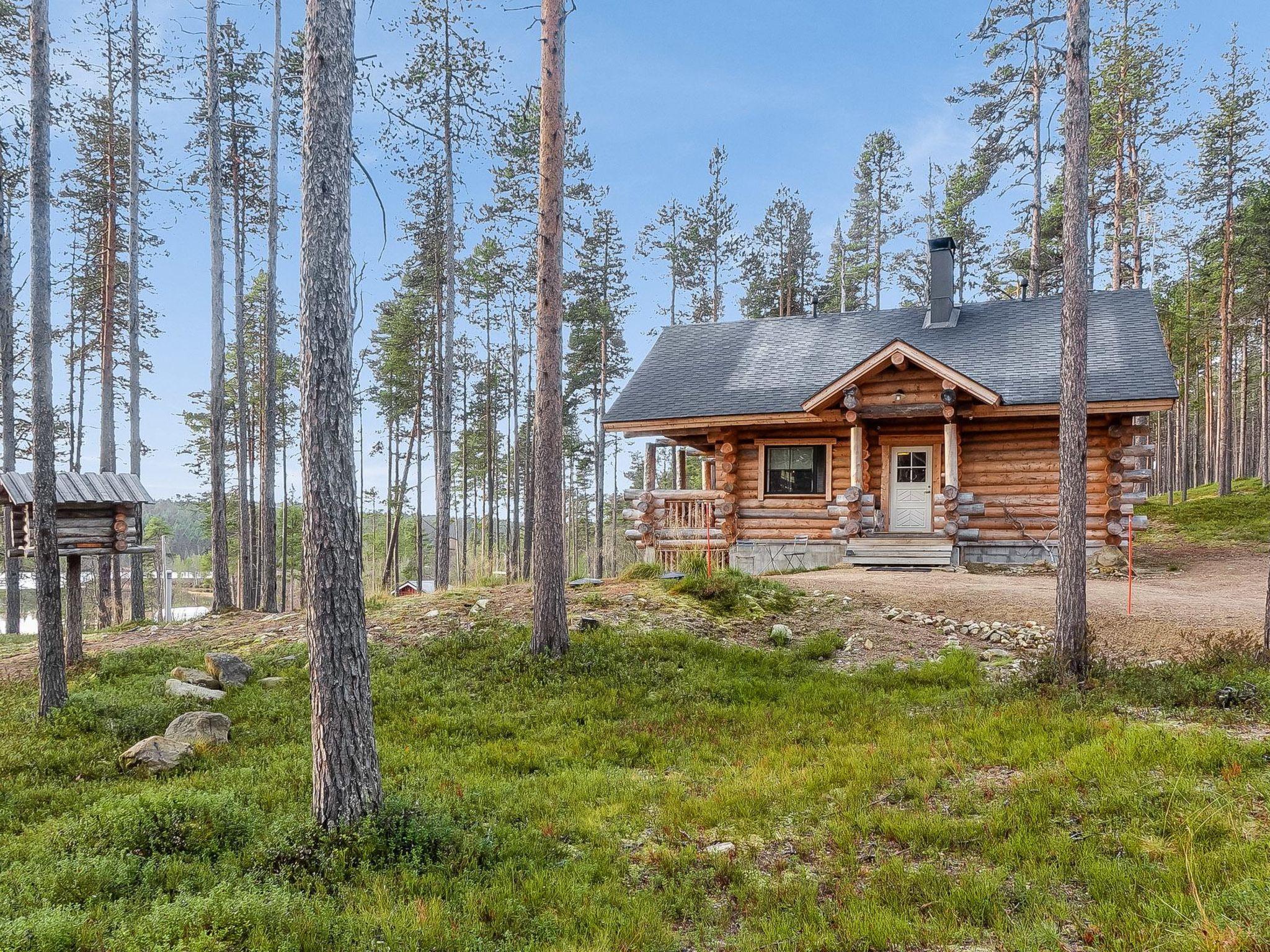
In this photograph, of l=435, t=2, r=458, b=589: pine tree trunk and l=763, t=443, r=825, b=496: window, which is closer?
l=435, t=2, r=458, b=589: pine tree trunk

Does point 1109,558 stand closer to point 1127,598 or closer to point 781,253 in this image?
point 1127,598

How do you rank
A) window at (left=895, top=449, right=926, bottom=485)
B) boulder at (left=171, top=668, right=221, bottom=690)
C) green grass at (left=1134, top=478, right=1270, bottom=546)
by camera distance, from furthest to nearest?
green grass at (left=1134, top=478, right=1270, bottom=546)
window at (left=895, top=449, right=926, bottom=485)
boulder at (left=171, top=668, right=221, bottom=690)

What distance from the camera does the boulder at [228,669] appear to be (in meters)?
7.28

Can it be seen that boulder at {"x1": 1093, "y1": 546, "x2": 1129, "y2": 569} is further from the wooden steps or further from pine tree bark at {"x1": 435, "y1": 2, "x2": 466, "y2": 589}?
pine tree bark at {"x1": 435, "y1": 2, "x2": 466, "y2": 589}

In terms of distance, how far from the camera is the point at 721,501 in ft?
53.1

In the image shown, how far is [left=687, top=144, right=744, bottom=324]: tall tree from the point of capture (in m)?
28.6

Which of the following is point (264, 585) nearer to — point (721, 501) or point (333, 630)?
point (721, 501)

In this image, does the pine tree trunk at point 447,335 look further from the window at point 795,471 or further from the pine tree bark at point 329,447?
the pine tree bark at point 329,447

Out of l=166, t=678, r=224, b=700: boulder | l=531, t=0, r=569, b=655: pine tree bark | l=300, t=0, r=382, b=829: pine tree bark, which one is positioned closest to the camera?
l=300, t=0, r=382, b=829: pine tree bark

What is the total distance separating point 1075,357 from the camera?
21.0 feet

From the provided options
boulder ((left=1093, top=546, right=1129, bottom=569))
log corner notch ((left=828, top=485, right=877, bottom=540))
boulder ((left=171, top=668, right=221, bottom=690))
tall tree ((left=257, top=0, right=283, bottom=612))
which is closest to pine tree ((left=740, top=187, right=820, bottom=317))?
log corner notch ((left=828, top=485, right=877, bottom=540))

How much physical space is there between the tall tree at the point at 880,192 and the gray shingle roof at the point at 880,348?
1435cm

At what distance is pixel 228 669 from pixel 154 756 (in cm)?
227

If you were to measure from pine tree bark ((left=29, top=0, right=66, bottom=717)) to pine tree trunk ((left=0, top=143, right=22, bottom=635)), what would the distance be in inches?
16.8
